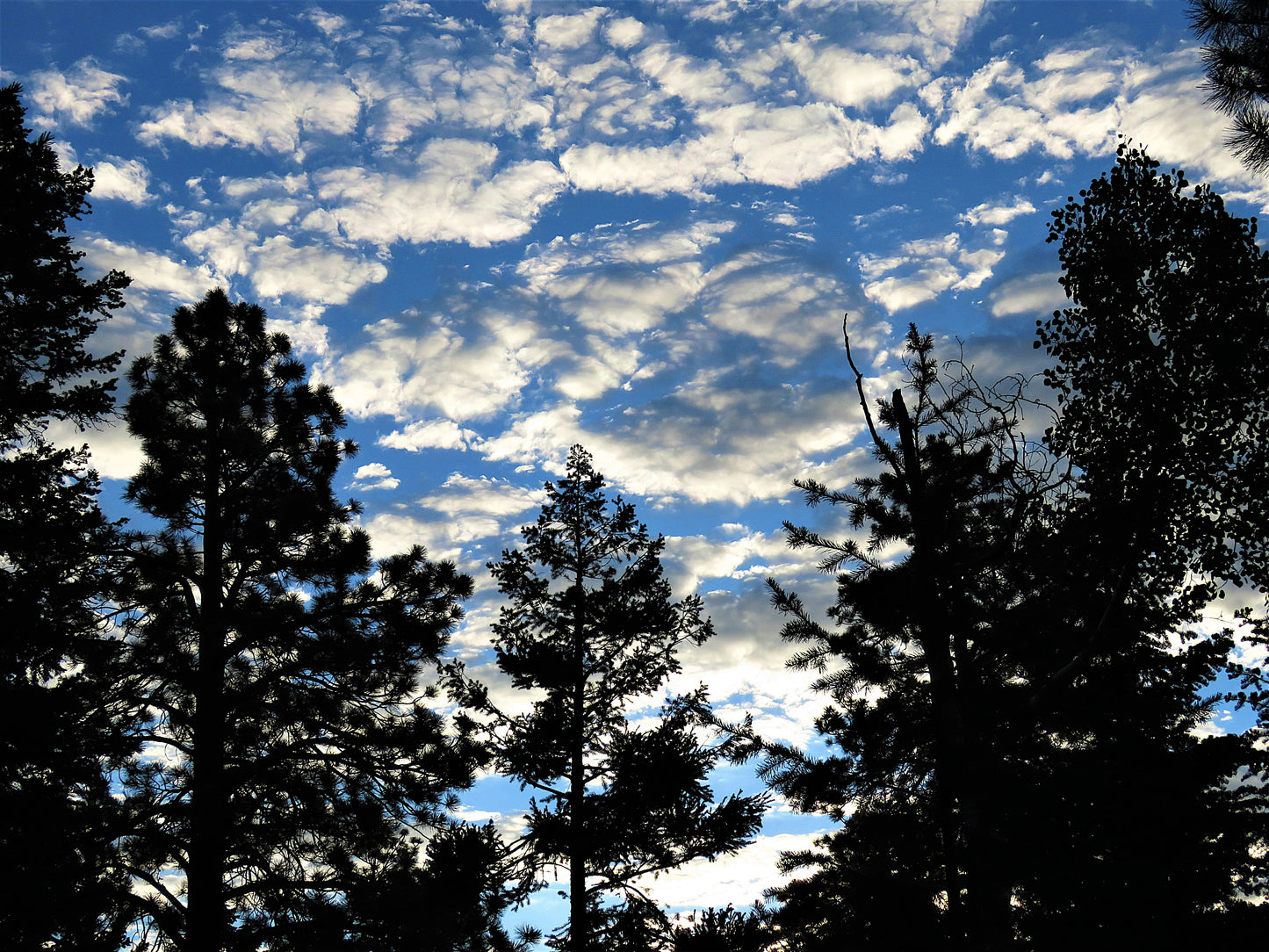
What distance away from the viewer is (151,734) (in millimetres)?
11422

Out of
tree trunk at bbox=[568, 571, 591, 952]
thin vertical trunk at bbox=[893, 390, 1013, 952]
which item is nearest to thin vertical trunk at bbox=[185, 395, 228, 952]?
tree trunk at bbox=[568, 571, 591, 952]

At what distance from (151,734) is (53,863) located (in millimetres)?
2690

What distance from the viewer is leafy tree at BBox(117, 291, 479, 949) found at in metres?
10.8

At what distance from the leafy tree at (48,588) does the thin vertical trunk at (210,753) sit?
954mm

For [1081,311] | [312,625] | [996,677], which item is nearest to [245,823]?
[312,625]

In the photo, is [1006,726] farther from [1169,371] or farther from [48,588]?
[48,588]

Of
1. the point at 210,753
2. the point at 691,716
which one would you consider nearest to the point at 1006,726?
the point at 691,716

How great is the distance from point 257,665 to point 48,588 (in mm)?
3216

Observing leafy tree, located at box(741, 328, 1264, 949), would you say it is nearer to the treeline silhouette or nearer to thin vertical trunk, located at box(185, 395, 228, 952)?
the treeline silhouette

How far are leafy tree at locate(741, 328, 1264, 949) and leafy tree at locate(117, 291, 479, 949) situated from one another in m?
5.87

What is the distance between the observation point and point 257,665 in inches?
492

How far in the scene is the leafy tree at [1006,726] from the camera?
31.0 feet

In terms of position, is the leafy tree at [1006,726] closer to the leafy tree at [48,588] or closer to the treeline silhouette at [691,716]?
the treeline silhouette at [691,716]

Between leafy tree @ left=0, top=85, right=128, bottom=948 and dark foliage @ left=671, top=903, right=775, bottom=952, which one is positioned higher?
leafy tree @ left=0, top=85, right=128, bottom=948
